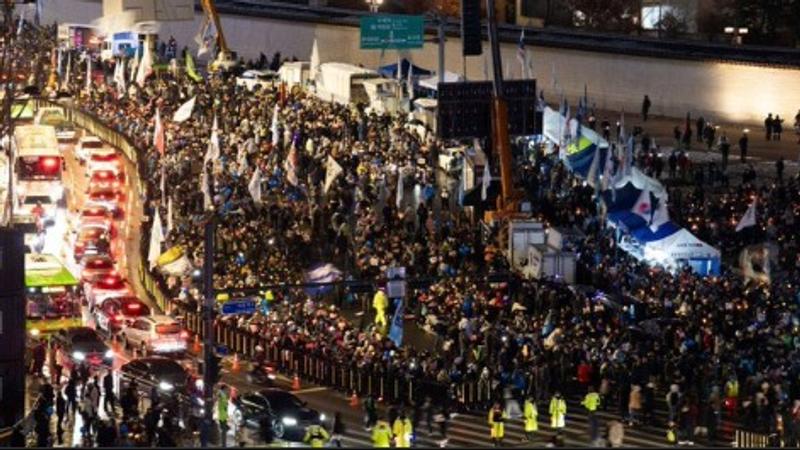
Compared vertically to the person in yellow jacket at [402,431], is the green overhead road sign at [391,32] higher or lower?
higher

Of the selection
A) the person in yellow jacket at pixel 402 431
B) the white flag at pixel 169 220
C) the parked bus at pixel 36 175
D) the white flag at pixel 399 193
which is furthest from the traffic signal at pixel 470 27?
the person in yellow jacket at pixel 402 431

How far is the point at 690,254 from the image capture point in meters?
56.3

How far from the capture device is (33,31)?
11050 centimetres

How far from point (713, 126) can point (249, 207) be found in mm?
22827

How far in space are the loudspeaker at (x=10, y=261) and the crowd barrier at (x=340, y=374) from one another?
4.60 metres

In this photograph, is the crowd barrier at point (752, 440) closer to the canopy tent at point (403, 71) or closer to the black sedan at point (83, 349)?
the black sedan at point (83, 349)

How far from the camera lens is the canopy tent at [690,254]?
56188 mm

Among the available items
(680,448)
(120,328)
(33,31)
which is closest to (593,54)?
(33,31)

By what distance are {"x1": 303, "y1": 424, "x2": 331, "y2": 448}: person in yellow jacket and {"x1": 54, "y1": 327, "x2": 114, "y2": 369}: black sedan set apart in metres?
9.37

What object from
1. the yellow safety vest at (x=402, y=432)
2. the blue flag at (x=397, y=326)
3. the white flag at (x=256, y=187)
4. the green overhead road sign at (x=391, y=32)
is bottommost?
the yellow safety vest at (x=402, y=432)

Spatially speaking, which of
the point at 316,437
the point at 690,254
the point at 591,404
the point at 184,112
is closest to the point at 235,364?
the point at 591,404

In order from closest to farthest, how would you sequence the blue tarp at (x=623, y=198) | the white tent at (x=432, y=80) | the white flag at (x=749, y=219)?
the white flag at (x=749, y=219) → the blue tarp at (x=623, y=198) → the white tent at (x=432, y=80)

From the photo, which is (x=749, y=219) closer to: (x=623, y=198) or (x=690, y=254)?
(x=690, y=254)

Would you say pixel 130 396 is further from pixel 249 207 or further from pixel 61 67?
pixel 61 67
